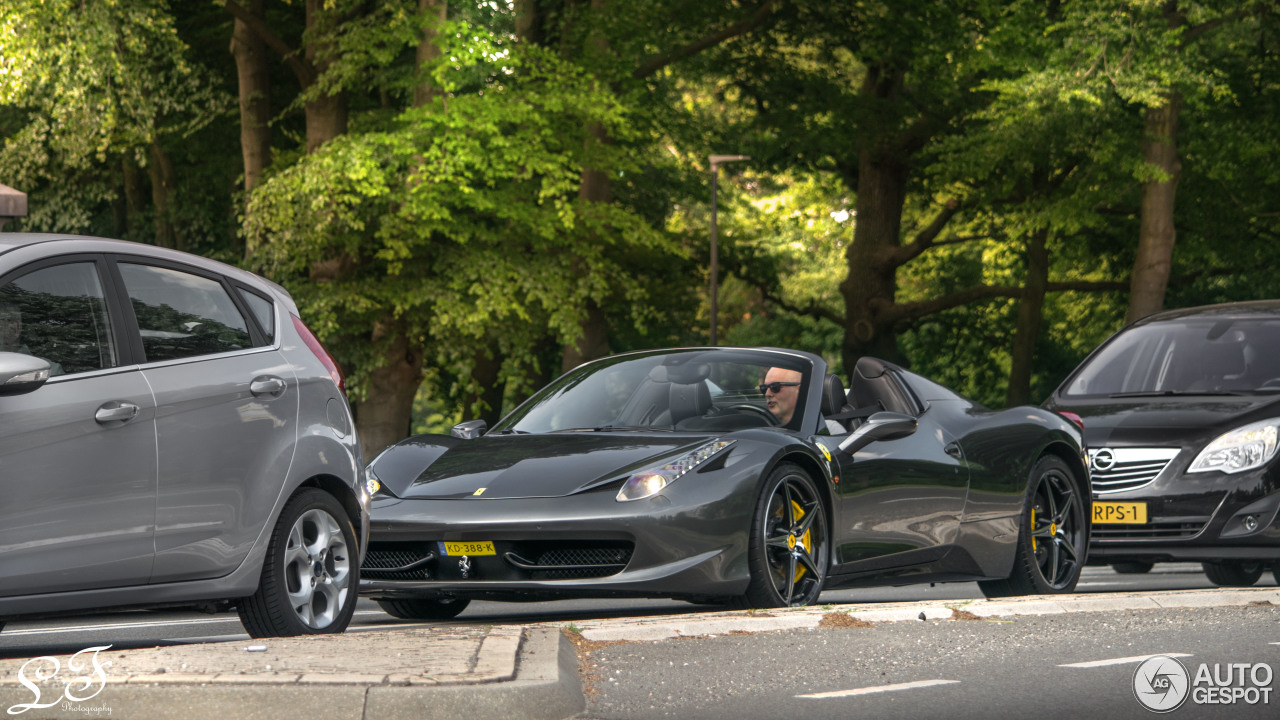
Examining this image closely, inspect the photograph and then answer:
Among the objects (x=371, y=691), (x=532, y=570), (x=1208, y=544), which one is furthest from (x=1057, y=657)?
(x=1208, y=544)

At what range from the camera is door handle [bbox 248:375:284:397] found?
6184mm

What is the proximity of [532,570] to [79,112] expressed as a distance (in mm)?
17949

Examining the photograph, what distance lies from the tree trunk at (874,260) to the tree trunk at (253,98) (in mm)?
13136

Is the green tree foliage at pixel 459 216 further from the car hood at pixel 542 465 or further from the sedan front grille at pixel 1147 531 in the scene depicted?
the car hood at pixel 542 465

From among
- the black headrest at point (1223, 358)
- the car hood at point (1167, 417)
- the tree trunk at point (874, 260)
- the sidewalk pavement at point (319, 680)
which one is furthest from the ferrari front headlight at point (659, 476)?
the tree trunk at point (874, 260)

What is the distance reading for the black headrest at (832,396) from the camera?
8.45 m

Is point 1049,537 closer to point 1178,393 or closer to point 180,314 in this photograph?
point 1178,393

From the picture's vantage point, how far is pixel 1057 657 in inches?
250

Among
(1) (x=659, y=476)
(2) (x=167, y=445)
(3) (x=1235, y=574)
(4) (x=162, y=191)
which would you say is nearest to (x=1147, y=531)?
(3) (x=1235, y=574)

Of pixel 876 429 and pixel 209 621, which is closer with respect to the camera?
pixel 876 429

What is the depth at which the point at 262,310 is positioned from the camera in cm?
→ 666

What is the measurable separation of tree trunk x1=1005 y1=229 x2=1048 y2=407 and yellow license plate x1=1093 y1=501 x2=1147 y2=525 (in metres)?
24.6

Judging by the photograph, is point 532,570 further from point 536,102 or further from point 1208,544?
point 536,102

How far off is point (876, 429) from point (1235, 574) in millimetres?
4142
